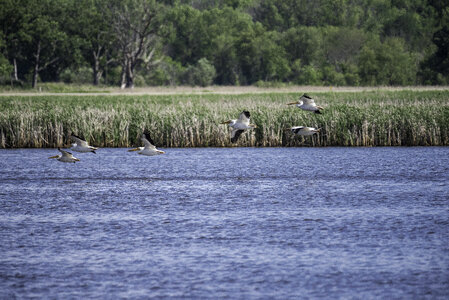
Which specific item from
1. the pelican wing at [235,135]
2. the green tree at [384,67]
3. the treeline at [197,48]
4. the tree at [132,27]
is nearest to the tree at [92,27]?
the treeline at [197,48]

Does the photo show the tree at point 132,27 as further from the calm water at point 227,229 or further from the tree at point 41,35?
the calm water at point 227,229

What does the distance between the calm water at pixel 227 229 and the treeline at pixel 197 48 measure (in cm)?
6098

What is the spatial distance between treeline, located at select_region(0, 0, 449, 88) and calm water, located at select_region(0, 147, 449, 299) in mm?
60985

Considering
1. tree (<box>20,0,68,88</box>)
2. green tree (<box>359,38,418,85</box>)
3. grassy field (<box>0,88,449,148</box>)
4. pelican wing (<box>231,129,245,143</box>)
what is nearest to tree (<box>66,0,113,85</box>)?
tree (<box>20,0,68,88</box>)

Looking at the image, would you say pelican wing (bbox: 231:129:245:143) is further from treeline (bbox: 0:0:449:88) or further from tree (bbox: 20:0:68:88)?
tree (bbox: 20:0:68:88)

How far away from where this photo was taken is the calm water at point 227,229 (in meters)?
12.5

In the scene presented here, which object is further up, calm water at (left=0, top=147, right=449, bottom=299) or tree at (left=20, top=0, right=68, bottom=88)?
tree at (left=20, top=0, right=68, bottom=88)

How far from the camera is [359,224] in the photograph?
17.6 metres

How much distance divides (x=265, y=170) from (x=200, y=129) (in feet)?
22.5

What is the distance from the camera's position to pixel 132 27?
96.8m

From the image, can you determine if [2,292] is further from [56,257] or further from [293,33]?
[293,33]

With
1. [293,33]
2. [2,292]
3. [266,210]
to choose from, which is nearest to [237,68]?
[293,33]

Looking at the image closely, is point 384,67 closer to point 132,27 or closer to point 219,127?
point 132,27

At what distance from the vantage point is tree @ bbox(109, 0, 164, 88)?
318 feet
